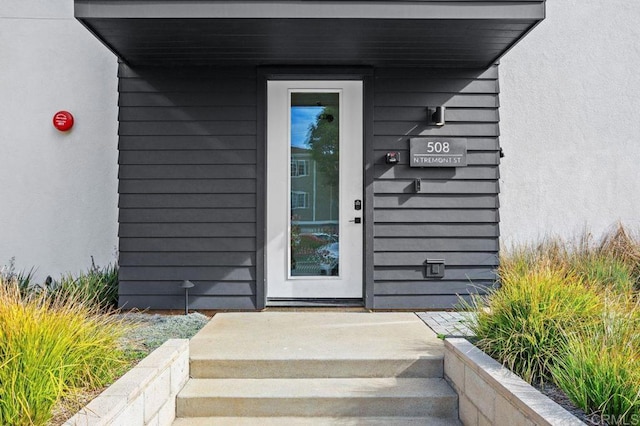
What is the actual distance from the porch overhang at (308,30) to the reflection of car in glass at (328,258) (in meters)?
1.76

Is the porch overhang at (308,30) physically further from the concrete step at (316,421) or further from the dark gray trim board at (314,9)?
the concrete step at (316,421)

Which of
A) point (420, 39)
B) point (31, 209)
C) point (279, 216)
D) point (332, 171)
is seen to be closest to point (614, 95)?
point (420, 39)

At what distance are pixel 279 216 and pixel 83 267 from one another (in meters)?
2.31

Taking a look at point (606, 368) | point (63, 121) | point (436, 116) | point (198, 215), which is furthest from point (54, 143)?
point (606, 368)

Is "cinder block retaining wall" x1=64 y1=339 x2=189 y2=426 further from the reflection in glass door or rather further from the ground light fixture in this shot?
the reflection in glass door

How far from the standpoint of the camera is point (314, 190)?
453 cm

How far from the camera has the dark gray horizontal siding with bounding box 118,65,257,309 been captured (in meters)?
4.38

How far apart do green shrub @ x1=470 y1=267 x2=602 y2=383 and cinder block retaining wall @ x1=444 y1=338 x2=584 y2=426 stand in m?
0.11

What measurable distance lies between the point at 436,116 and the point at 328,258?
170cm

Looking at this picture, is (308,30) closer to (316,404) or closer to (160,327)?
(160,327)

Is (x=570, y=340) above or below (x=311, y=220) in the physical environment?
below

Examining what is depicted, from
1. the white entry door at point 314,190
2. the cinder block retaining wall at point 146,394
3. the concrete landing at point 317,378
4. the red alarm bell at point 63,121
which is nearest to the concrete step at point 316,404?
the concrete landing at point 317,378

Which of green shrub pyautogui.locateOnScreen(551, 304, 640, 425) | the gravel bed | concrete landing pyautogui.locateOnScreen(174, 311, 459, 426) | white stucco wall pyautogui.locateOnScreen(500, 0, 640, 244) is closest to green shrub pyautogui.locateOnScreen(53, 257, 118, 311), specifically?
the gravel bed

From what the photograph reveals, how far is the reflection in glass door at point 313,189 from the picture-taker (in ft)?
14.8
